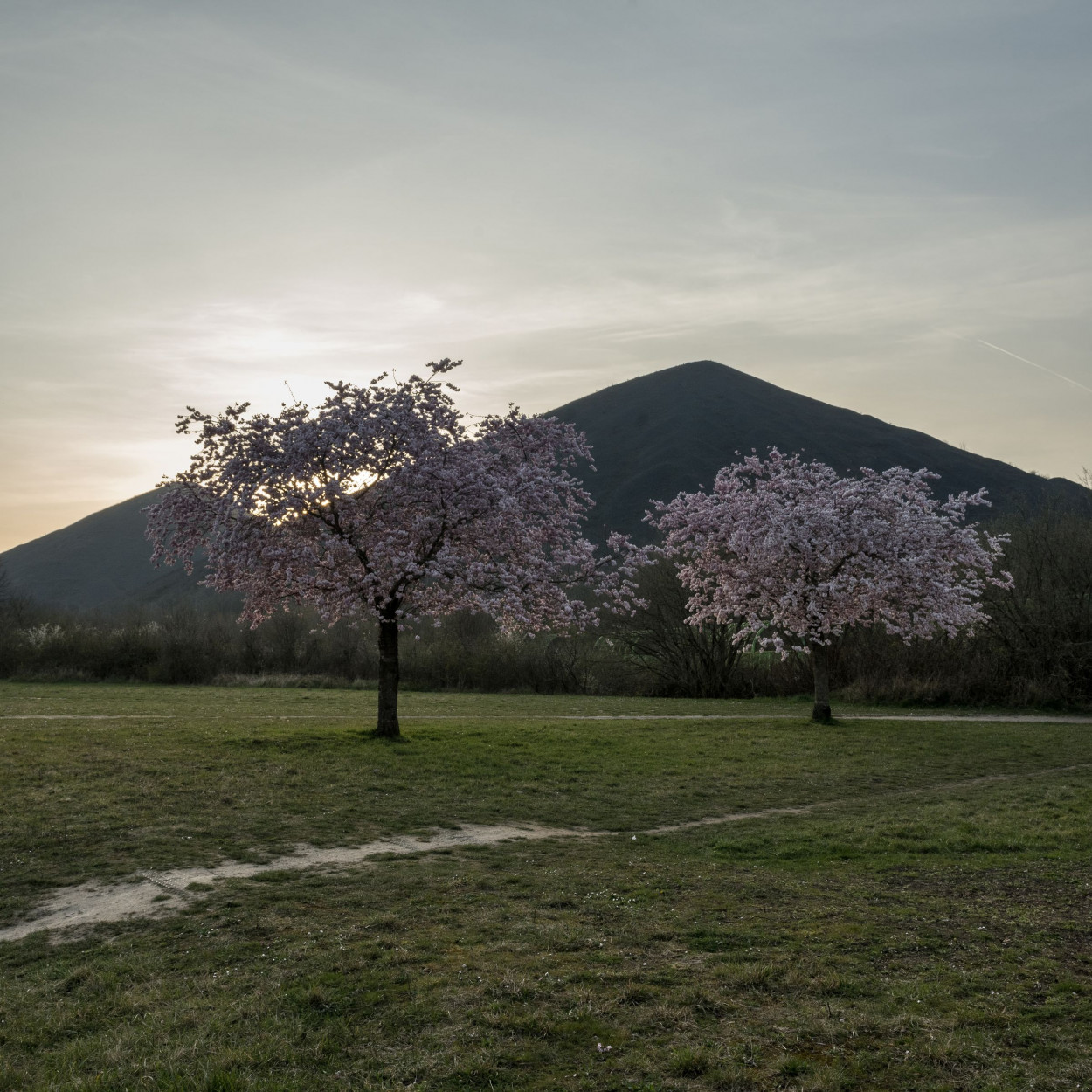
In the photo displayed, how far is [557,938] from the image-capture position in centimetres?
771

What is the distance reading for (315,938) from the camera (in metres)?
7.78

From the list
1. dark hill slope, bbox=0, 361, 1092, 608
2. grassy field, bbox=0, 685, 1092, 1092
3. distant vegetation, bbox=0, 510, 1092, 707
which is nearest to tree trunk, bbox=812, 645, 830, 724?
distant vegetation, bbox=0, 510, 1092, 707

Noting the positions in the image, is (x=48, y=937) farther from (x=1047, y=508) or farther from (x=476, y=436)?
(x=1047, y=508)

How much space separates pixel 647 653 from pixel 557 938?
36176mm

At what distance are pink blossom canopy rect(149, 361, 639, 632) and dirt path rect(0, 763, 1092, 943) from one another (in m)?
7.53

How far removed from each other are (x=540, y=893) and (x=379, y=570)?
39.8 feet

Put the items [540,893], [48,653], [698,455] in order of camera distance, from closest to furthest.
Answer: [540,893] < [48,653] < [698,455]

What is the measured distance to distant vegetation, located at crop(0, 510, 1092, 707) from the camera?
115 ft

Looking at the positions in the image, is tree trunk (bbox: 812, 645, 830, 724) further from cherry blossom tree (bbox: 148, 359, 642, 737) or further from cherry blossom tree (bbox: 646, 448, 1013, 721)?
cherry blossom tree (bbox: 148, 359, 642, 737)

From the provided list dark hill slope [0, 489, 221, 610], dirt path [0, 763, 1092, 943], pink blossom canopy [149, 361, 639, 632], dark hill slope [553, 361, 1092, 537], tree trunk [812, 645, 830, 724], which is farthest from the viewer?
dark hill slope [0, 489, 221, 610]

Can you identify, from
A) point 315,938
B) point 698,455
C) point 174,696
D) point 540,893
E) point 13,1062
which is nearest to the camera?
point 13,1062

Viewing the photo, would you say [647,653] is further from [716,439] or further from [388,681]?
[716,439]

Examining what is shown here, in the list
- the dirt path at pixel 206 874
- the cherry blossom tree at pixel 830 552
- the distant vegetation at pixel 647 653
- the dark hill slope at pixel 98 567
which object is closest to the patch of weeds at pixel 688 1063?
the dirt path at pixel 206 874

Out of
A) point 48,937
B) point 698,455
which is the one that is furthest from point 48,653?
point 698,455
